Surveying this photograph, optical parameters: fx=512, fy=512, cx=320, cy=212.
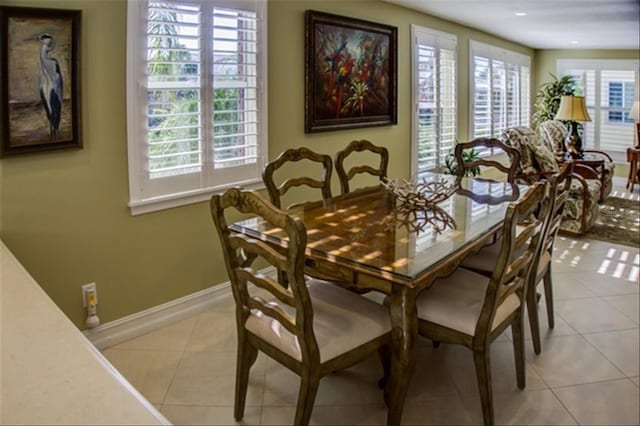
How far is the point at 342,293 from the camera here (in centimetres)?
227

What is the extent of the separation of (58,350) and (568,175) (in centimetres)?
253

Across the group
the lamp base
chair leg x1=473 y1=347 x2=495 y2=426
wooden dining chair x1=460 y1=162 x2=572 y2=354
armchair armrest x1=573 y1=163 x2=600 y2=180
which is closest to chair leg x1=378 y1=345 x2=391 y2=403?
chair leg x1=473 y1=347 x2=495 y2=426

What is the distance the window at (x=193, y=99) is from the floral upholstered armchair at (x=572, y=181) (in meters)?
3.00

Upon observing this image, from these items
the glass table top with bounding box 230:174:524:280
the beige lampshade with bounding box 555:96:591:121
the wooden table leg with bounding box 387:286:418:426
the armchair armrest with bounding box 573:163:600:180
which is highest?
the beige lampshade with bounding box 555:96:591:121

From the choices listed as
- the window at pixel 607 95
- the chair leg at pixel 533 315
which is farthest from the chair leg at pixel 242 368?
the window at pixel 607 95

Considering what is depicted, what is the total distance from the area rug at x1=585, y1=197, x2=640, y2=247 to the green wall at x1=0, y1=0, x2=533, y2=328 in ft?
12.3

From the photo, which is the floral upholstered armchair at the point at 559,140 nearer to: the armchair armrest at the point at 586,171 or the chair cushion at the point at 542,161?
the armchair armrest at the point at 586,171

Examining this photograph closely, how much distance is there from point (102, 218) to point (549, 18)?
4893 millimetres

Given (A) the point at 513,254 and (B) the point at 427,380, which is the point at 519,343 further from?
(A) the point at 513,254

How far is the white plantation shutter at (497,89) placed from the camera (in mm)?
6434

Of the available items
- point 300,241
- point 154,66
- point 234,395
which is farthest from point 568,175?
point 154,66

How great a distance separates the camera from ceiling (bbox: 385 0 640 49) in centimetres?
459

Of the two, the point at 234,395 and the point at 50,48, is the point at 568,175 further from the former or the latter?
the point at 50,48

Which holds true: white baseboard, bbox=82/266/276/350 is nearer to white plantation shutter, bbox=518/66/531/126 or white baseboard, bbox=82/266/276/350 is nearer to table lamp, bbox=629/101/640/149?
white plantation shutter, bbox=518/66/531/126
